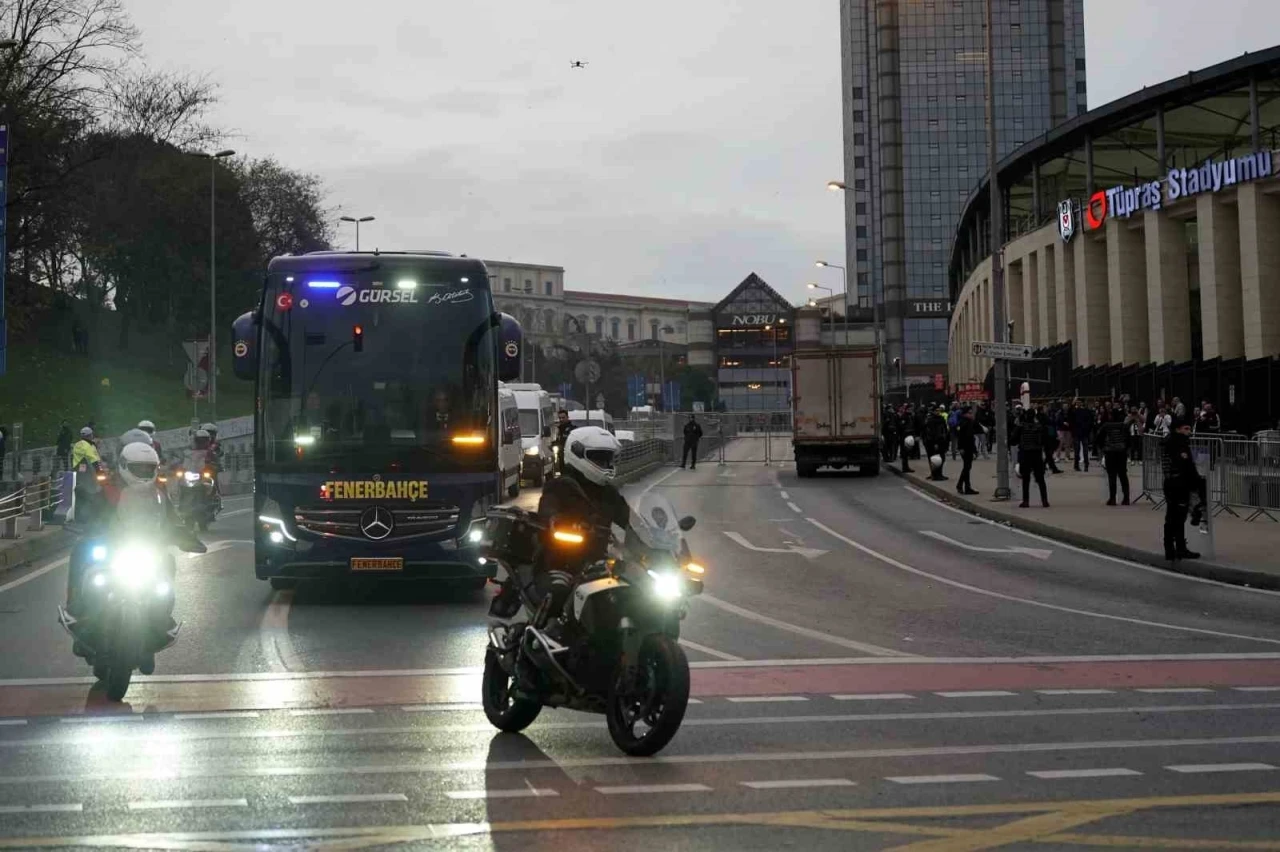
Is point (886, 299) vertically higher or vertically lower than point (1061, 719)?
higher

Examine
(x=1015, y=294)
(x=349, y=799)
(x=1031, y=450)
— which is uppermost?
(x=1015, y=294)

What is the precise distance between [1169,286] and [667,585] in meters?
49.3

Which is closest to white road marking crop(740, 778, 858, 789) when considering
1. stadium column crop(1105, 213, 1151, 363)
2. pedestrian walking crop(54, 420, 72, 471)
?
pedestrian walking crop(54, 420, 72, 471)

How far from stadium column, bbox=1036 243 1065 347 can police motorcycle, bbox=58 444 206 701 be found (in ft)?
195

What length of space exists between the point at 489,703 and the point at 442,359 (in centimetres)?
767

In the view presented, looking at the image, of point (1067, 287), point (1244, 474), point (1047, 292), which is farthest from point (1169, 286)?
point (1244, 474)

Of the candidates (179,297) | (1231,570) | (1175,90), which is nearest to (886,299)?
(179,297)

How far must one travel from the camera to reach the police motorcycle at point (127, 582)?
11.0 metres

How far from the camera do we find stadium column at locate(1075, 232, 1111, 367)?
6097 cm

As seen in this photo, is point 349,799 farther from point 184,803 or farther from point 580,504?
point 580,504

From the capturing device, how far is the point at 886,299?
479 ft

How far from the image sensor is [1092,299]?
61.2 meters

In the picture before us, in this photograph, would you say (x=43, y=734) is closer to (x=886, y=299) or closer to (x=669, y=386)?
(x=669, y=386)

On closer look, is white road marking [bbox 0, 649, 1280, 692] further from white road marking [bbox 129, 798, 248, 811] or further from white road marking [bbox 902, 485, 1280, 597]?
white road marking [bbox 902, 485, 1280, 597]
